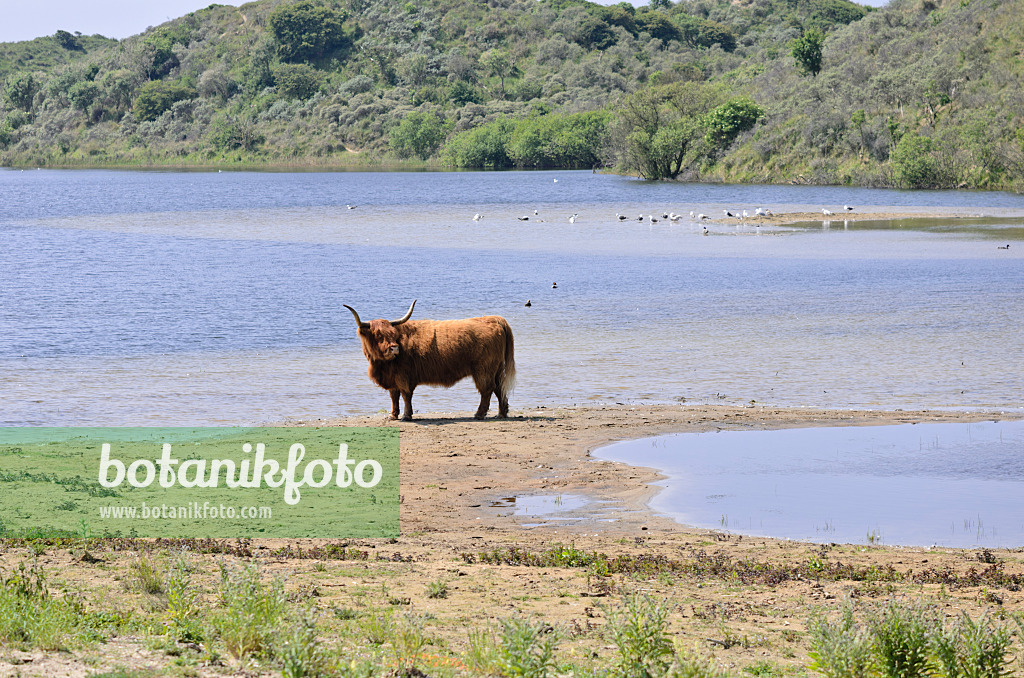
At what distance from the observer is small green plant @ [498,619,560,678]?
5.75 metres

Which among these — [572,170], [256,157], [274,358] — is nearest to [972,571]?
[274,358]

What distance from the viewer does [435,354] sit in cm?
1603

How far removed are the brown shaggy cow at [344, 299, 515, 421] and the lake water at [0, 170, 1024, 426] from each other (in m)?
1.37

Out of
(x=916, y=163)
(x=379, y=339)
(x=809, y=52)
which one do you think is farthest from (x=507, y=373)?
(x=809, y=52)

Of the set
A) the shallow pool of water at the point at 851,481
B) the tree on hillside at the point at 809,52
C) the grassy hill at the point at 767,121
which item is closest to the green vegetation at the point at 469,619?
the shallow pool of water at the point at 851,481

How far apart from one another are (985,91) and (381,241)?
2389 inches

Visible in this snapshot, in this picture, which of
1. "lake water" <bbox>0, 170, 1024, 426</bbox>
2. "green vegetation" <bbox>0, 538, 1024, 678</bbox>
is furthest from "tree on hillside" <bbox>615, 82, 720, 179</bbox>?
"green vegetation" <bbox>0, 538, 1024, 678</bbox>

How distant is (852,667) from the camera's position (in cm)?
608

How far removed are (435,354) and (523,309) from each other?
46.5 feet

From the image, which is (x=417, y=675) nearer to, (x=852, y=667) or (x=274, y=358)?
(x=852, y=667)

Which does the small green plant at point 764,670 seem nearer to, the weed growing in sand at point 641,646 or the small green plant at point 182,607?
the weed growing in sand at point 641,646

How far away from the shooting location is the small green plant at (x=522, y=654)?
18.9 ft

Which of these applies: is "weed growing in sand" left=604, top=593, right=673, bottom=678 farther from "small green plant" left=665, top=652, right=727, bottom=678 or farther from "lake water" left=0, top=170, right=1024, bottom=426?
"lake water" left=0, top=170, right=1024, bottom=426

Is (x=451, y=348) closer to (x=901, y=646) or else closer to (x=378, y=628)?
(x=378, y=628)
